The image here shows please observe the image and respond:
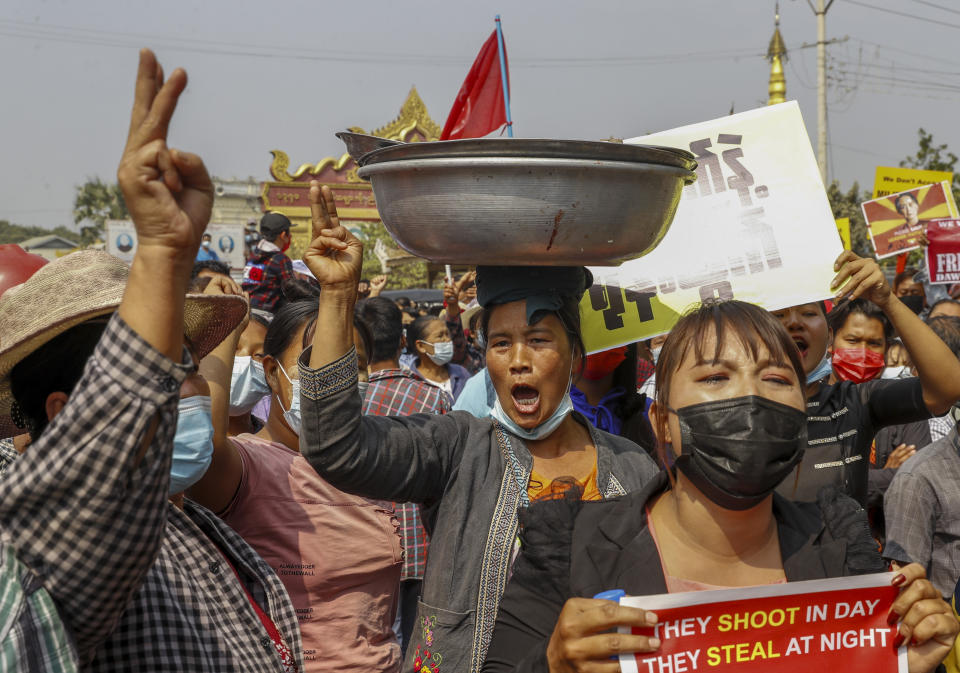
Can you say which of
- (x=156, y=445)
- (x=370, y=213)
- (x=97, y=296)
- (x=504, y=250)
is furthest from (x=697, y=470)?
(x=370, y=213)

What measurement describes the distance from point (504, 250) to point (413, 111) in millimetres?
28829

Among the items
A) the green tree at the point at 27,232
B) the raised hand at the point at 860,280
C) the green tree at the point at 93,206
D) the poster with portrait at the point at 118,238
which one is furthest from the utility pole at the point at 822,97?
the green tree at the point at 27,232

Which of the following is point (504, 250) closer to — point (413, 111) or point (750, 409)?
point (750, 409)

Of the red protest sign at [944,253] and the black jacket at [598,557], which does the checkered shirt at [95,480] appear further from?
the red protest sign at [944,253]

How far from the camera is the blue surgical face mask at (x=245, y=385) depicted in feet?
14.4

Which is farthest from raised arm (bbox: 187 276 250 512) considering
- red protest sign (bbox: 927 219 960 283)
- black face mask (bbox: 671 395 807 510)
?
red protest sign (bbox: 927 219 960 283)

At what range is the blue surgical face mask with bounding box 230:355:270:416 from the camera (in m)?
4.39

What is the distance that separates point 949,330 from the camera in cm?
611

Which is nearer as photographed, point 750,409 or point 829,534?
point 750,409

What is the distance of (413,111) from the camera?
30109mm

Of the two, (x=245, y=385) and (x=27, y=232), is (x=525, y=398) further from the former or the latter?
(x=27, y=232)

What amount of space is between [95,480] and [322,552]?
1750 mm

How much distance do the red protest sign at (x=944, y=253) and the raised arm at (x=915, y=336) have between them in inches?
235

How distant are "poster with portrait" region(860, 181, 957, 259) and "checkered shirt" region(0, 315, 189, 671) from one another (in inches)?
383
